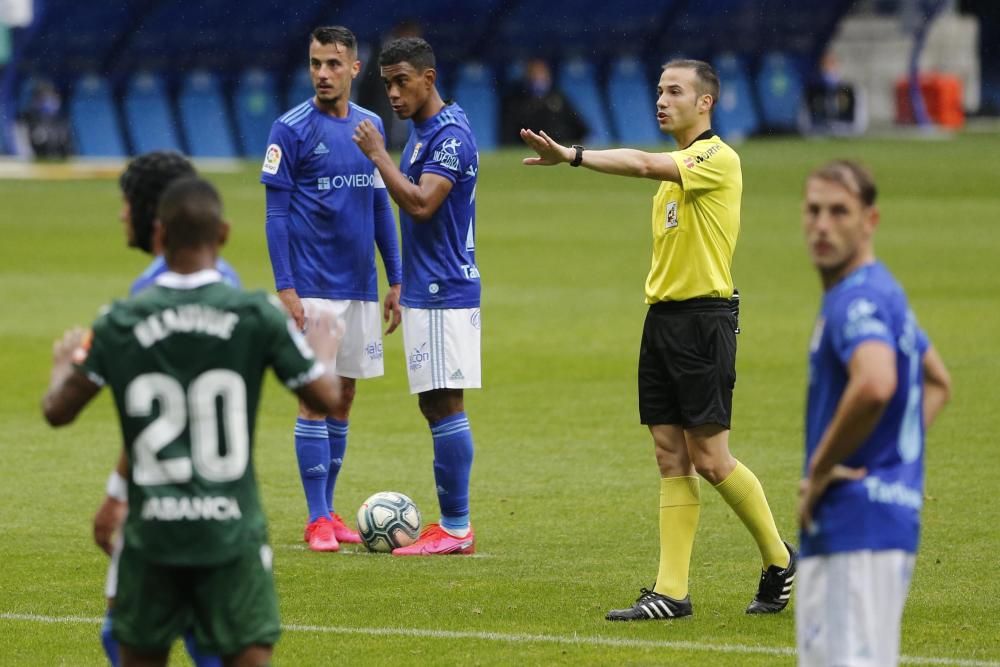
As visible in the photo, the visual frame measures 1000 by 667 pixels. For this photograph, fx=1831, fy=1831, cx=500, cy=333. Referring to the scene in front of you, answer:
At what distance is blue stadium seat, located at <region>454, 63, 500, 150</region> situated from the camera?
49688 mm

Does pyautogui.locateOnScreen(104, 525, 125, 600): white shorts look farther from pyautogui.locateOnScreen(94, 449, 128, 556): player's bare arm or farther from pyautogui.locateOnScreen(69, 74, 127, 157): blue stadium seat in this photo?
pyautogui.locateOnScreen(69, 74, 127, 157): blue stadium seat

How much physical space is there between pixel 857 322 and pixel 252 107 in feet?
145

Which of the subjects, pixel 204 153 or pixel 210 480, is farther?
pixel 204 153

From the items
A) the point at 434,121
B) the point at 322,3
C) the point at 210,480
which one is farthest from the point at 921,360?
the point at 322,3

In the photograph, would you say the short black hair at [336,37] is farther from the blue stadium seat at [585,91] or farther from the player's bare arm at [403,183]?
the blue stadium seat at [585,91]

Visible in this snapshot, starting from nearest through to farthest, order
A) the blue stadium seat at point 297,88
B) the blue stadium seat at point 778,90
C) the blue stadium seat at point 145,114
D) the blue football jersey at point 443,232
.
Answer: the blue football jersey at point 443,232
the blue stadium seat at point 145,114
the blue stadium seat at point 297,88
the blue stadium seat at point 778,90

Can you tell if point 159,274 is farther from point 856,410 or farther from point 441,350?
point 441,350

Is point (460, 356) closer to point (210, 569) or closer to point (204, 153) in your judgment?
point (210, 569)

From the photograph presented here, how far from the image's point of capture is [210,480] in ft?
16.1

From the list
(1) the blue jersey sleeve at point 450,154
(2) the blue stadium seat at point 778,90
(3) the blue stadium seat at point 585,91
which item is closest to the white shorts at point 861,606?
(1) the blue jersey sleeve at point 450,154

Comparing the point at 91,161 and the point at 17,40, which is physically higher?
the point at 17,40

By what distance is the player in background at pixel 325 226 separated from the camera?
9.28 meters

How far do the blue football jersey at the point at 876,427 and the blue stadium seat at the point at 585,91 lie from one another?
4658 cm

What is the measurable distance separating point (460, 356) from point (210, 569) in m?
4.21
